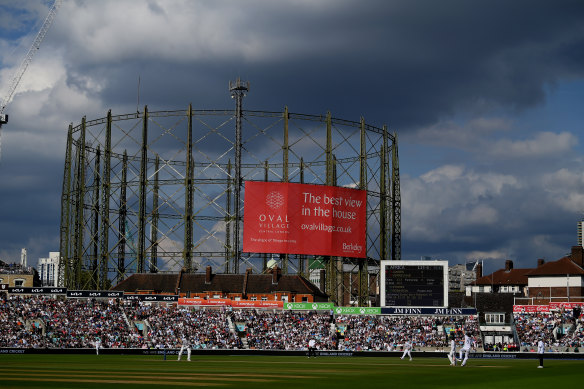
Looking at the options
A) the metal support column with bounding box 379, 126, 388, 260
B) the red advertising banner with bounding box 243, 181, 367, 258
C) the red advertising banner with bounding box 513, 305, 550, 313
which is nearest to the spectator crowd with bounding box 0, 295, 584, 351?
the red advertising banner with bounding box 513, 305, 550, 313

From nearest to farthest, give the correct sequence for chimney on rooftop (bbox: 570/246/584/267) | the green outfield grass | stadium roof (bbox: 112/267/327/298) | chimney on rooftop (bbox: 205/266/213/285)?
1. the green outfield grass
2. chimney on rooftop (bbox: 205/266/213/285)
3. stadium roof (bbox: 112/267/327/298)
4. chimney on rooftop (bbox: 570/246/584/267)

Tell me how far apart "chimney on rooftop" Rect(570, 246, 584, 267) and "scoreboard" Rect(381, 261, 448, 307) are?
4081 cm

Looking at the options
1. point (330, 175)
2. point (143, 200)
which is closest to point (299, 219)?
point (330, 175)

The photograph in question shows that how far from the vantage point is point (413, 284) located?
69375 millimetres

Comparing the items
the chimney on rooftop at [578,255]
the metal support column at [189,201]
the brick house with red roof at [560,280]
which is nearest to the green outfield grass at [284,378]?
the metal support column at [189,201]

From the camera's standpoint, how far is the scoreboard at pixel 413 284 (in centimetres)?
6904

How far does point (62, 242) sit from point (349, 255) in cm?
3108

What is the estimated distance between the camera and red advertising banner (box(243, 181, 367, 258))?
75.8 m

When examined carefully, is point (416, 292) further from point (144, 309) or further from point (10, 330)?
point (10, 330)

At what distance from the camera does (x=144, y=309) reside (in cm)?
7100

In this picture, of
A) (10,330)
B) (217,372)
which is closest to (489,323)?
(10,330)

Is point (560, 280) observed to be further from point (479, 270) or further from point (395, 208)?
point (479, 270)

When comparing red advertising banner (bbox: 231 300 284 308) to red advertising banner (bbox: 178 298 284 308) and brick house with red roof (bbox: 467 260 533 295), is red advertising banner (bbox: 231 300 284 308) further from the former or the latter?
brick house with red roof (bbox: 467 260 533 295)

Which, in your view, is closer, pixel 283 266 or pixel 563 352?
pixel 563 352
